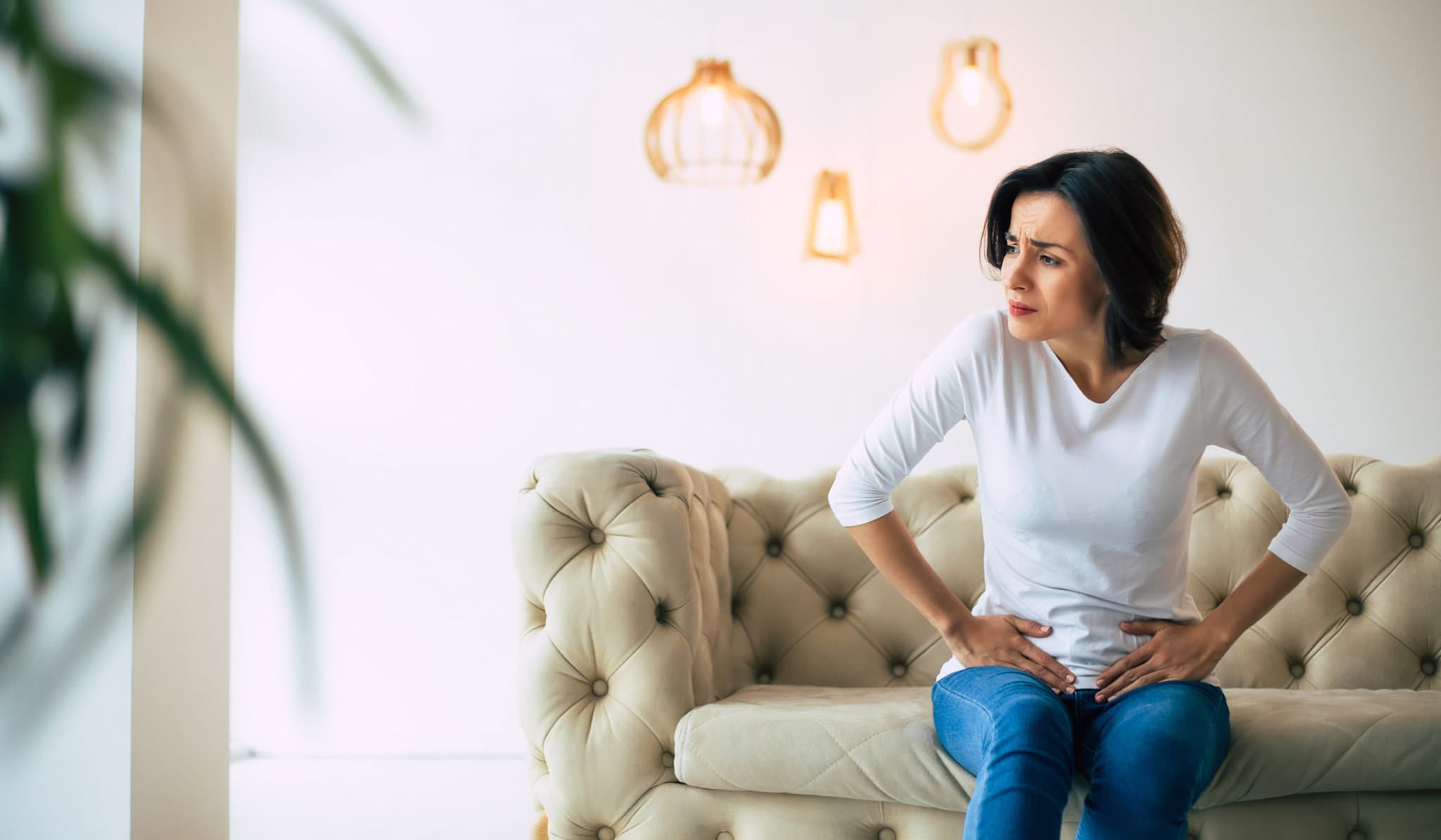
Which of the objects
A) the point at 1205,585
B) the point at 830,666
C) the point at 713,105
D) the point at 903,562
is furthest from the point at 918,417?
the point at 713,105

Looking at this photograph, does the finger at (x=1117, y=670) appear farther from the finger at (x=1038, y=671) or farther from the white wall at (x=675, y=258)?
the white wall at (x=675, y=258)

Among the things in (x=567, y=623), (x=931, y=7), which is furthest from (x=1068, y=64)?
(x=567, y=623)

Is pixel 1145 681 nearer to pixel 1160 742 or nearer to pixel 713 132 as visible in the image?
pixel 1160 742

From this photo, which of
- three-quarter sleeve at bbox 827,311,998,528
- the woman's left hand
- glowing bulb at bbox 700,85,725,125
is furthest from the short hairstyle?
glowing bulb at bbox 700,85,725,125

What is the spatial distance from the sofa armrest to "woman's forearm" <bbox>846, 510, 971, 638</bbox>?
0.86ft

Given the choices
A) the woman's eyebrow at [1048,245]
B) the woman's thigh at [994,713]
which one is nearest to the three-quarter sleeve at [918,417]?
the woman's eyebrow at [1048,245]

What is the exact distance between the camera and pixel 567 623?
52.1 inches

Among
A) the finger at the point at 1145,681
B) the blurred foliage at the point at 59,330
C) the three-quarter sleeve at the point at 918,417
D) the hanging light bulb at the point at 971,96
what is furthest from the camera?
the hanging light bulb at the point at 971,96

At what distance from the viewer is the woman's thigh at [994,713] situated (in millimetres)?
1013

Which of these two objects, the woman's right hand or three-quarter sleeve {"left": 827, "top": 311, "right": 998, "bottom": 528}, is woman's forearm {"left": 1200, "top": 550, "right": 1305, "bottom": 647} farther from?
three-quarter sleeve {"left": 827, "top": 311, "right": 998, "bottom": 528}

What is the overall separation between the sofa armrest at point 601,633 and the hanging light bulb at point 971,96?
1.39 metres

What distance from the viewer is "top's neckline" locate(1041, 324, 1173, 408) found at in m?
1.19

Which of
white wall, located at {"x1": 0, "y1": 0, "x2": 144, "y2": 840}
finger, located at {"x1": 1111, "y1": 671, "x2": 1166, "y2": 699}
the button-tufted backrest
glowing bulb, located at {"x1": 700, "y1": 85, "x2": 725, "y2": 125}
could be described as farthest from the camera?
glowing bulb, located at {"x1": 700, "y1": 85, "x2": 725, "y2": 125}

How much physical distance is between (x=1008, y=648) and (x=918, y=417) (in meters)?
0.30
